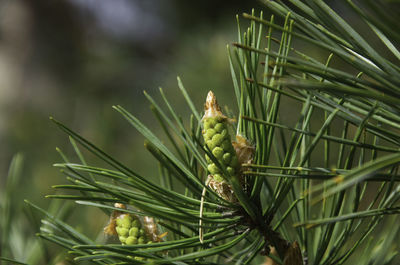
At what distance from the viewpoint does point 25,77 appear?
1.98m

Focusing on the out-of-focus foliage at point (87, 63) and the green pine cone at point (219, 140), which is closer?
the green pine cone at point (219, 140)

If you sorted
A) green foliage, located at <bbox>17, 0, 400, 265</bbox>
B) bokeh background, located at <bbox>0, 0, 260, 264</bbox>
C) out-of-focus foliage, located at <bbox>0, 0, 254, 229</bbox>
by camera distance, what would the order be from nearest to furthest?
green foliage, located at <bbox>17, 0, 400, 265</bbox> → bokeh background, located at <bbox>0, 0, 260, 264</bbox> → out-of-focus foliage, located at <bbox>0, 0, 254, 229</bbox>

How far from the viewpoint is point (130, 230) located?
37cm

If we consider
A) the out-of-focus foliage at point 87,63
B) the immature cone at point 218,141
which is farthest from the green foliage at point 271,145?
the out-of-focus foliage at point 87,63

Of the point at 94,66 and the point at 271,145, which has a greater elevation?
the point at 94,66

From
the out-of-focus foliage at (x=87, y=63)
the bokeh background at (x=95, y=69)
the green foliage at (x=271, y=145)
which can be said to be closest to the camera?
the green foliage at (x=271, y=145)

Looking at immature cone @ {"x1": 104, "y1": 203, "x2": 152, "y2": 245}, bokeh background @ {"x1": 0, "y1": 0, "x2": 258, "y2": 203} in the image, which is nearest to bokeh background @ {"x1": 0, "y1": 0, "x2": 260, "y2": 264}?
bokeh background @ {"x1": 0, "y1": 0, "x2": 258, "y2": 203}

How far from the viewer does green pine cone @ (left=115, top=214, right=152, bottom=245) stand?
37 centimetres

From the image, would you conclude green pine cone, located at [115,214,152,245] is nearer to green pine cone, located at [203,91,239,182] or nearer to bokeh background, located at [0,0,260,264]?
green pine cone, located at [203,91,239,182]

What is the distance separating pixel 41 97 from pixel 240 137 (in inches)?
81.1

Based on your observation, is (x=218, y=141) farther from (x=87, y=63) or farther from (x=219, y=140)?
(x=87, y=63)

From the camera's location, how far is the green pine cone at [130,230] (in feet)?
1.21

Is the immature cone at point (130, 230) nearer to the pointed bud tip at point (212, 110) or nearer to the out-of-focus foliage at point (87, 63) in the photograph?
the pointed bud tip at point (212, 110)

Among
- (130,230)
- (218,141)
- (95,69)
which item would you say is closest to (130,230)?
→ (130,230)
